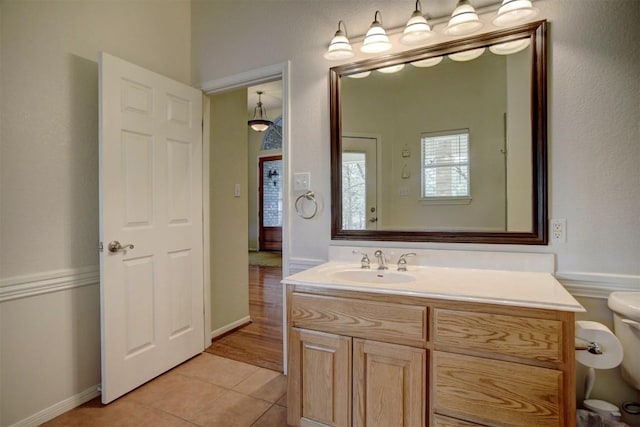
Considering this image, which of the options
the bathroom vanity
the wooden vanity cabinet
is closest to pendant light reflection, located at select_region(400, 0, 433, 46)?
the bathroom vanity

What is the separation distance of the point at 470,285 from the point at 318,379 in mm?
777

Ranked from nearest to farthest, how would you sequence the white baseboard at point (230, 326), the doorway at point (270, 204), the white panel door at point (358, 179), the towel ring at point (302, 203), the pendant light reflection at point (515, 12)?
the pendant light reflection at point (515, 12), the white panel door at point (358, 179), the towel ring at point (302, 203), the white baseboard at point (230, 326), the doorway at point (270, 204)

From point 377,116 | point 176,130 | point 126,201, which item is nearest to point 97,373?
A: point 126,201

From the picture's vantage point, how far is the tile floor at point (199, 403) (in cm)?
174

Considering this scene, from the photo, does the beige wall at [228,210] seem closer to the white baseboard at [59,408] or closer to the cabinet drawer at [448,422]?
the white baseboard at [59,408]

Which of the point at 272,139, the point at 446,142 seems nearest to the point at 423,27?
the point at 446,142

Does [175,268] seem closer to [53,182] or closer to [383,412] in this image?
[53,182]

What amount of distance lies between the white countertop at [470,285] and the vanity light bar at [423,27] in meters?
1.09

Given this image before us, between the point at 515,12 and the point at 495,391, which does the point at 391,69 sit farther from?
the point at 495,391

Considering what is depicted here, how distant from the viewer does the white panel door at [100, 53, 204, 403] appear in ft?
6.18

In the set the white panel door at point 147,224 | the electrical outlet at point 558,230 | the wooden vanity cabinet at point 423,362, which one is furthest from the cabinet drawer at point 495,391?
the white panel door at point 147,224

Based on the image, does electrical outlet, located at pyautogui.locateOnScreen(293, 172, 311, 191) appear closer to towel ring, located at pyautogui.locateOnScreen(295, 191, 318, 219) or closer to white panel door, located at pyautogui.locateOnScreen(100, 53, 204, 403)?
towel ring, located at pyautogui.locateOnScreen(295, 191, 318, 219)

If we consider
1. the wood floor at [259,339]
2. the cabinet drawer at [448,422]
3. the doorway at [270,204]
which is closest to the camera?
the cabinet drawer at [448,422]

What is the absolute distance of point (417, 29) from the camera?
5.53ft
